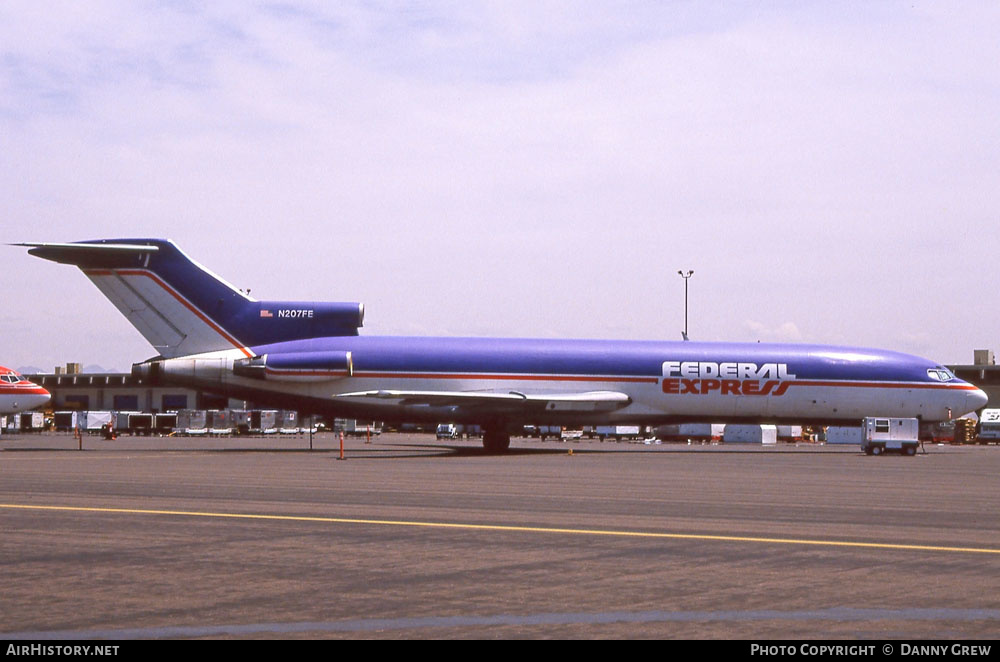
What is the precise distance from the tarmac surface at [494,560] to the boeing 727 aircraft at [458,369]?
21.5 meters

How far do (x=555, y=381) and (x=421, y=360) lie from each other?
563 centimetres

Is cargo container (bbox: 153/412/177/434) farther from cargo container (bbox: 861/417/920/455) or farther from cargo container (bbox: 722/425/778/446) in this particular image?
cargo container (bbox: 861/417/920/455)

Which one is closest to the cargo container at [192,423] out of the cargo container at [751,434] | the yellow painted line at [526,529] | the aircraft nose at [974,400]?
the cargo container at [751,434]

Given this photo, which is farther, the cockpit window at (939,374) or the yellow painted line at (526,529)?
the cockpit window at (939,374)

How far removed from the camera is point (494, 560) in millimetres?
11656

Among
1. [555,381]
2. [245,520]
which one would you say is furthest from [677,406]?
[245,520]

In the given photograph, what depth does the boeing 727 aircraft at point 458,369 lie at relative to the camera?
44.9 meters

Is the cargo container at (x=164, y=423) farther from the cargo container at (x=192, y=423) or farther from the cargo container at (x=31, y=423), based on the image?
the cargo container at (x=31, y=423)

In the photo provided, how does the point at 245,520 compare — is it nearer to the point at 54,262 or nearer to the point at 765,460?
the point at 765,460

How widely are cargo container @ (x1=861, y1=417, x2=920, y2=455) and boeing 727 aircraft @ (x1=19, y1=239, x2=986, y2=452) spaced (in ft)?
2.15

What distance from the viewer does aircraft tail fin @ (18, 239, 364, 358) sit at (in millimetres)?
44688

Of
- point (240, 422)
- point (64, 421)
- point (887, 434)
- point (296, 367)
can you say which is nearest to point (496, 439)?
point (296, 367)

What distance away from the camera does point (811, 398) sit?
46.3m
